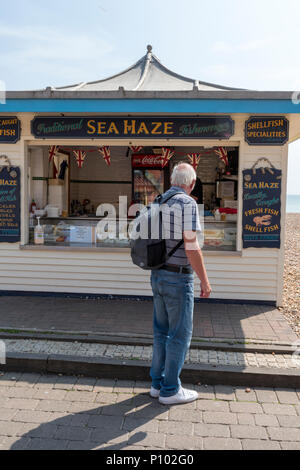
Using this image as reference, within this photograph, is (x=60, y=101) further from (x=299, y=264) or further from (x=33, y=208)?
(x=299, y=264)

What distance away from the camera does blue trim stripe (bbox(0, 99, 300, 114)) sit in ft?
18.4

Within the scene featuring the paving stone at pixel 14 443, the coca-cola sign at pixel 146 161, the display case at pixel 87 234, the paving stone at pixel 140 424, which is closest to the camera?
the paving stone at pixel 14 443

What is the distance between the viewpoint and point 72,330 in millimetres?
5199

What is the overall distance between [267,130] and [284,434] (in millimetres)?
4296

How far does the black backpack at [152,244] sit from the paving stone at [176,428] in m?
1.27

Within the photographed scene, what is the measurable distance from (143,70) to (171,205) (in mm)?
5133

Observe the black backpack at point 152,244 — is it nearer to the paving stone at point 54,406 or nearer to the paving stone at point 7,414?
the paving stone at point 54,406

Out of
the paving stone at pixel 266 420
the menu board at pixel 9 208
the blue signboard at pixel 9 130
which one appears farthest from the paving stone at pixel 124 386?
the blue signboard at pixel 9 130

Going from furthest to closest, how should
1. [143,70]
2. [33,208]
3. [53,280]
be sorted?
[143,70], [33,208], [53,280]

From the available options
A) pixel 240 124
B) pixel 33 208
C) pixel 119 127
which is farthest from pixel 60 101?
pixel 240 124

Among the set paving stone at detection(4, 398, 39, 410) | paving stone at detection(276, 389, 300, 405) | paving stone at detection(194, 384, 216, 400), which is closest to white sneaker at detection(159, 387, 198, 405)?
paving stone at detection(194, 384, 216, 400)

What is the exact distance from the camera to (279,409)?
3719mm

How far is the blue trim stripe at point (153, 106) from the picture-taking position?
560 centimetres
